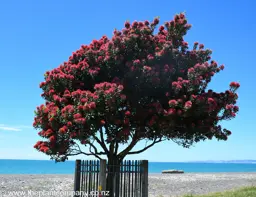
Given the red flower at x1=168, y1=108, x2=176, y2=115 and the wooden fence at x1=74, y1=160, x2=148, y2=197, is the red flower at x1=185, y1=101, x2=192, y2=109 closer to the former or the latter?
the red flower at x1=168, y1=108, x2=176, y2=115

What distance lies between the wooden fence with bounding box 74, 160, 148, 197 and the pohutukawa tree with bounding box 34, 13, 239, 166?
0.60 m

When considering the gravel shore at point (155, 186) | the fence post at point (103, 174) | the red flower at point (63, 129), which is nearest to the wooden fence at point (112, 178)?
the fence post at point (103, 174)

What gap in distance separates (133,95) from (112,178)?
133 inches

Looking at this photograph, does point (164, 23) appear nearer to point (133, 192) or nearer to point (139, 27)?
point (139, 27)

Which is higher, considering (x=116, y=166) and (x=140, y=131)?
(x=140, y=131)

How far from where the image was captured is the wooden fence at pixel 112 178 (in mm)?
13211

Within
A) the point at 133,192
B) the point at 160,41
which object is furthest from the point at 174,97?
the point at 133,192

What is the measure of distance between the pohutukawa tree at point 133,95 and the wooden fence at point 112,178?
0.60 meters

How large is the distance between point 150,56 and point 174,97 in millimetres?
1726

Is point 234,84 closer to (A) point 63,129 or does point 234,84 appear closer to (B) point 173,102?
(B) point 173,102

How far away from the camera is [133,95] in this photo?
41.9 feet

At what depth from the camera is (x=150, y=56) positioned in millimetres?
12492

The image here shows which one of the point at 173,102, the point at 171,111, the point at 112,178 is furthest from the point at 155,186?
the point at 173,102

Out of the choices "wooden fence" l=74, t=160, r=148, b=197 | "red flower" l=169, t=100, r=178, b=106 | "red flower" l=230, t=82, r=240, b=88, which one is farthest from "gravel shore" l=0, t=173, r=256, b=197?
"red flower" l=169, t=100, r=178, b=106
